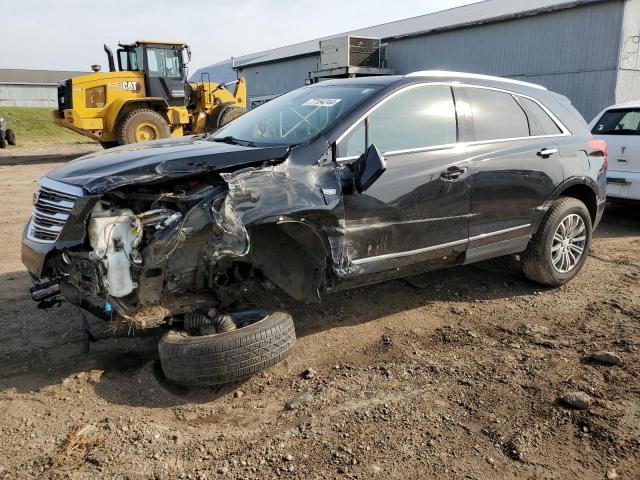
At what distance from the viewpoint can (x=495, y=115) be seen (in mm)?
4633

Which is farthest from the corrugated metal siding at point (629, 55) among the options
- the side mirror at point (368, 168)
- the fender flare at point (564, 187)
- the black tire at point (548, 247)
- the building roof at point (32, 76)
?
the building roof at point (32, 76)

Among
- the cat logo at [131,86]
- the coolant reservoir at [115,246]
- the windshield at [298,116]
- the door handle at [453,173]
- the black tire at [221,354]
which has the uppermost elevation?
the cat logo at [131,86]

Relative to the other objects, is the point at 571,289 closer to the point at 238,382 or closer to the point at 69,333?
the point at 238,382

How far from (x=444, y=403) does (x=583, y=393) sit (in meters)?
0.88

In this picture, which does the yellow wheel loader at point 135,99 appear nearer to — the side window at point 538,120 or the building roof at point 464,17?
the building roof at point 464,17

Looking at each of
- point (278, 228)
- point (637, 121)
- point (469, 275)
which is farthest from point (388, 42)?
point (278, 228)

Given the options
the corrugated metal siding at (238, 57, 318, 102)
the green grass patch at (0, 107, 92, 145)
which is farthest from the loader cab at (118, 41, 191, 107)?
the green grass patch at (0, 107, 92, 145)

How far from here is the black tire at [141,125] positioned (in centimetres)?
1503

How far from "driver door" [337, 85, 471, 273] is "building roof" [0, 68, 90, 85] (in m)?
68.6

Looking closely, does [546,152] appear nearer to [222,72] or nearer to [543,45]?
[543,45]

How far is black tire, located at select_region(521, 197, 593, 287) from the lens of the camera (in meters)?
4.94

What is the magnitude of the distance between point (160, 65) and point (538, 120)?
533 inches

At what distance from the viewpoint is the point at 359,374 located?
360cm

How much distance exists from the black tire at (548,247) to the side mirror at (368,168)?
2132mm
